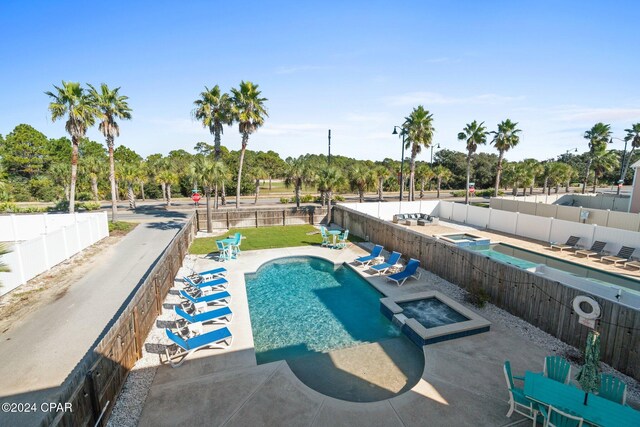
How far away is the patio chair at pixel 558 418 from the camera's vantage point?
4738mm

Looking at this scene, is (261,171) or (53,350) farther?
(261,171)

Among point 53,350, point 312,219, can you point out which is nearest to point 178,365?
point 53,350

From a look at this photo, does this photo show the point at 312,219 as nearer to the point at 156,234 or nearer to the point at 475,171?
the point at 156,234

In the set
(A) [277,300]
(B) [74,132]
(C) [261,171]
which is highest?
(B) [74,132]

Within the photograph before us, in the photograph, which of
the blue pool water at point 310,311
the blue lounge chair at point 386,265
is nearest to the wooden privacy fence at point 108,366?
the blue pool water at point 310,311

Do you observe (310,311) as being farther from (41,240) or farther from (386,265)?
(41,240)

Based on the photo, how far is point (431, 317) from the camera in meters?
9.28

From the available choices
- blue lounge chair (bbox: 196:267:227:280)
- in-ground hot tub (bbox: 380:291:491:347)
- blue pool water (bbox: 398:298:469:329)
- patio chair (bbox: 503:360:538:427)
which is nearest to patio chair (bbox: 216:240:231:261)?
blue lounge chair (bbox: 196:267:227:280)

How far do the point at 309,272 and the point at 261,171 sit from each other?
24.2 meters

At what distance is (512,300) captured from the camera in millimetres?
9328

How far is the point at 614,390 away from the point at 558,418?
4.01 feet

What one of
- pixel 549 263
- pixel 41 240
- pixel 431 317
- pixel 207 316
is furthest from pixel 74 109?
pixel 549 263

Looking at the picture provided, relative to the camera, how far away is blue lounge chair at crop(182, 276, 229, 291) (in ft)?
36.8

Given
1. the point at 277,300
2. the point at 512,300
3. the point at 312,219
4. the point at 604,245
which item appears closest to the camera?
the point at 512,300
